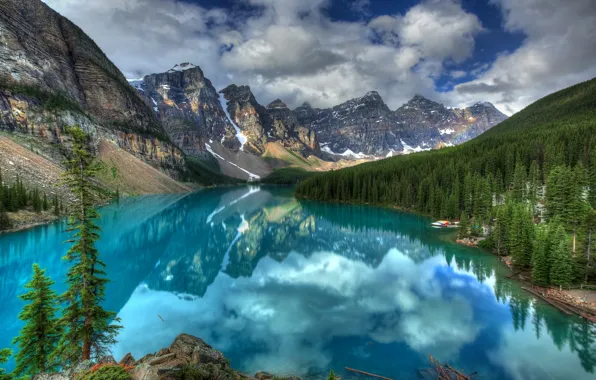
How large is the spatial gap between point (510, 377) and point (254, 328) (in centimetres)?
1476

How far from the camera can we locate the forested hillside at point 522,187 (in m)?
27.6

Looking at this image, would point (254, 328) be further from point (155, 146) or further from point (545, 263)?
point (155, 146)

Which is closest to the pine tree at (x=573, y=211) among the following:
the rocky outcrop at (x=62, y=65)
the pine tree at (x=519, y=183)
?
the pine tree at (x=519, y=183)

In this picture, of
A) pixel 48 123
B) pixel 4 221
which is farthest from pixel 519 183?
pixel 48 123

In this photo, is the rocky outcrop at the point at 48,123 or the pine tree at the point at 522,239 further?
the rocky outcrop at the point at 48,123

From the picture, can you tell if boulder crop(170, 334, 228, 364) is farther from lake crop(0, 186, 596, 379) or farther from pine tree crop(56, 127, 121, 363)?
lake crop(0, 186, 596, 379)

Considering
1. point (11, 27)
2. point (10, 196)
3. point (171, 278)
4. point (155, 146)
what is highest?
point (11, 27)

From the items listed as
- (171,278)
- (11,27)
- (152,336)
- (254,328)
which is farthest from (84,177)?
(11,27)

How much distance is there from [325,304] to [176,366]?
1650cm

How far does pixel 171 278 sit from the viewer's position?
32.4 metres

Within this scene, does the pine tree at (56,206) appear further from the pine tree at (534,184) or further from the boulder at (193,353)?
the pine tree at (534,184)

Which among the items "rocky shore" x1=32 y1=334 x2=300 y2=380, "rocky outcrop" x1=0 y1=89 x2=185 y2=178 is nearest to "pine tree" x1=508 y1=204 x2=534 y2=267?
"rocky shore" x1=32 y1=334 x2=300 y2=380

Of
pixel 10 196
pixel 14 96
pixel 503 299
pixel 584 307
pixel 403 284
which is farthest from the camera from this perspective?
pixel 14 96

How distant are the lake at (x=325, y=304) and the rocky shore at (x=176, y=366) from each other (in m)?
5.35
